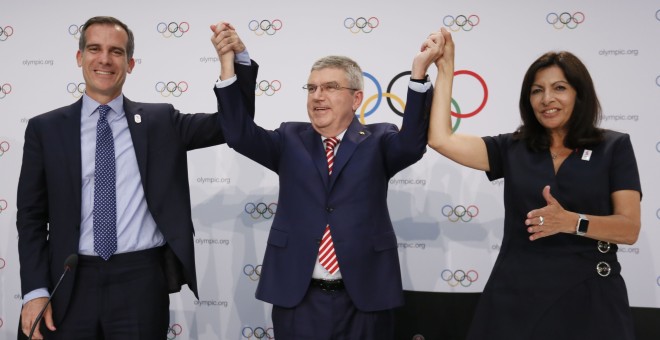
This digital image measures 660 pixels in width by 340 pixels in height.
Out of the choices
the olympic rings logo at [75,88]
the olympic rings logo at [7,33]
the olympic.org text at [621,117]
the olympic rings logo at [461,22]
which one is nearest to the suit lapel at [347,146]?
the olympic rings logo at [461,22]

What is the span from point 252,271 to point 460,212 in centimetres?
133

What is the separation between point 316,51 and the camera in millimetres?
3650

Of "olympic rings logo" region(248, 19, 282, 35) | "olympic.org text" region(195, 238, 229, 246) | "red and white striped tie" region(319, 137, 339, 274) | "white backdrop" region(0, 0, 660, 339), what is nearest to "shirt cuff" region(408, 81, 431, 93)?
"red and white striped tie" region(319, 137, 339, 274)

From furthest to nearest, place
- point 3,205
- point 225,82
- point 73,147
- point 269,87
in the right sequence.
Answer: point 3,205, point 269,87, point 73,147, point 225,82

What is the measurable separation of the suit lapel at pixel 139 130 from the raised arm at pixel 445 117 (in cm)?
118

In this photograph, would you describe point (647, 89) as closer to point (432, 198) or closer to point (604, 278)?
point (432, 198)

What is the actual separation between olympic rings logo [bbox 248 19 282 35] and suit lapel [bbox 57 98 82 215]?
1493mm

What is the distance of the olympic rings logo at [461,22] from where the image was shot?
353cm

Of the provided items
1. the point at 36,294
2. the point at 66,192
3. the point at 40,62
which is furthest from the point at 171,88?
the point at 36,294

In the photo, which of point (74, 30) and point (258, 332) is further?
point (74, 30)

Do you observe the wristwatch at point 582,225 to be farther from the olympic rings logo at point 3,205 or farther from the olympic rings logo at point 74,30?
the olympic rings logo at point 3,205

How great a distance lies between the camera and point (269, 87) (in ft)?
12.0

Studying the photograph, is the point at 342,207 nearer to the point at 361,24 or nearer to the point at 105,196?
the point at 105,196

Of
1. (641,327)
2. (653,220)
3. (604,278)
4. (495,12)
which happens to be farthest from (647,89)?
(604,278)
